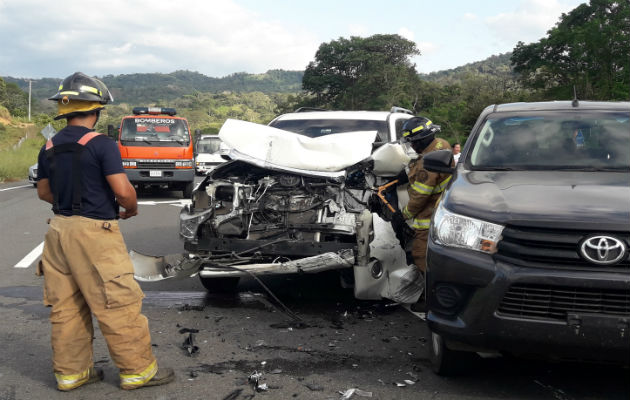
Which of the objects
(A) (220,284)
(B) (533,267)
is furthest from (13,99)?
(B) (533,267)

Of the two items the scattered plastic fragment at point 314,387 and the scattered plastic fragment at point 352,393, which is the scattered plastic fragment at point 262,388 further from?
the scattered plastic fragment at point 352,393

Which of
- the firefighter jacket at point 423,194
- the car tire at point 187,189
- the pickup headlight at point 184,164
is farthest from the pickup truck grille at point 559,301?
the car tire at point 187,189

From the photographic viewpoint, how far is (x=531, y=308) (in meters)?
3.37

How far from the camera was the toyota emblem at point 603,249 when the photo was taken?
324 centimetres

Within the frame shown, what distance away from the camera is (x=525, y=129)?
4840mm

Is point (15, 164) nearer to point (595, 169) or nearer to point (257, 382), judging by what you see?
point (257, 382)

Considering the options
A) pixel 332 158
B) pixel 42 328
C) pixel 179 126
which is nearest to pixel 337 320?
pixel 332 158

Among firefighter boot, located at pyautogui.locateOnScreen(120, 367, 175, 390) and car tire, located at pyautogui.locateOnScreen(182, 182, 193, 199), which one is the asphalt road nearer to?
firefighter boot, located at pyautogui.locateOnScreen(120, 367, 175, 390)

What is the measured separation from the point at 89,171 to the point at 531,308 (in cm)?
264

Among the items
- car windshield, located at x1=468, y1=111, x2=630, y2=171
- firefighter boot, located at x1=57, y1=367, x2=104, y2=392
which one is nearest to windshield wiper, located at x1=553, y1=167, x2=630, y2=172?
car windshield, located at x1=468, y1=111, x2=630, y2=171

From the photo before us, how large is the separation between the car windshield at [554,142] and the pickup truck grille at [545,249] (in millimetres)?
1125

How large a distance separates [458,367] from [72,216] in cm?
255

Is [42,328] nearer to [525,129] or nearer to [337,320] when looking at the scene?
[337,320]

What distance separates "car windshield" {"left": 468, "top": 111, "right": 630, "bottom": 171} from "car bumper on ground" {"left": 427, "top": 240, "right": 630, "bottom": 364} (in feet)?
4.15
